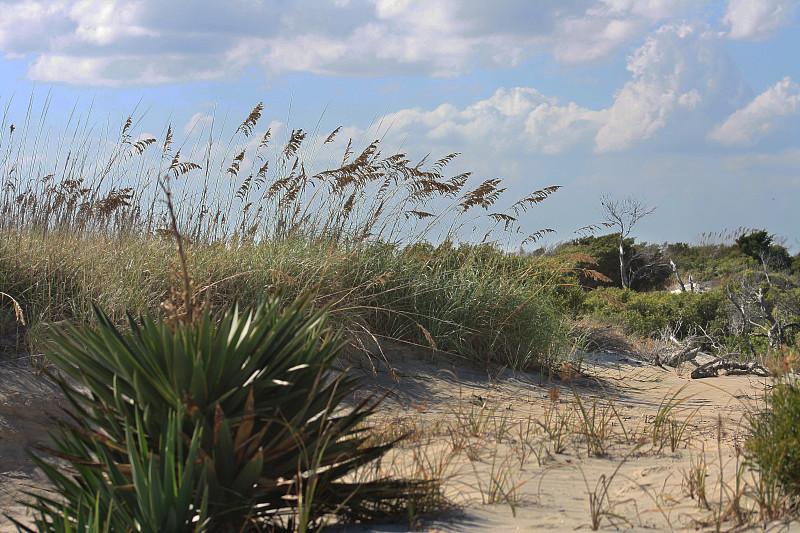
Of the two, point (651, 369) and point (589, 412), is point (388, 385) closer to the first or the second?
point (589, 412)

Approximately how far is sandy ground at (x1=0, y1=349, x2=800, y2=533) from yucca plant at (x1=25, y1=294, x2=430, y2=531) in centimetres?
36

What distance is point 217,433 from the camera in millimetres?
2461

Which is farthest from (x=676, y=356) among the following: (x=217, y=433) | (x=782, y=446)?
(x=217, y=433)

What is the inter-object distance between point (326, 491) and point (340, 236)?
184 inches

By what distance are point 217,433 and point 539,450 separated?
2072mm

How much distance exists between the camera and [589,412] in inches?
209

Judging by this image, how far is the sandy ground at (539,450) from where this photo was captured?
2957 millimetres

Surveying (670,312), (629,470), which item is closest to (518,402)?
Answer: (629,470)

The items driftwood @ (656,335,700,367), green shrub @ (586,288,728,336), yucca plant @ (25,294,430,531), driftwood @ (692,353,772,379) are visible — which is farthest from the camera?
green shrub @ (586,288,728,336)

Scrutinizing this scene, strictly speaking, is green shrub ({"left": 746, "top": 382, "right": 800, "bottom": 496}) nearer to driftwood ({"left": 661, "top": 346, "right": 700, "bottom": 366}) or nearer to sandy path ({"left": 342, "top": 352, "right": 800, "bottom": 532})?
sandy path ({"left": 342, "top": 352, "right": 800, "bottom": 532})

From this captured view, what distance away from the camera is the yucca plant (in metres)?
2.47

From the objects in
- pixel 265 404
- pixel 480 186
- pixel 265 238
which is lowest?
A: pixel 265 404

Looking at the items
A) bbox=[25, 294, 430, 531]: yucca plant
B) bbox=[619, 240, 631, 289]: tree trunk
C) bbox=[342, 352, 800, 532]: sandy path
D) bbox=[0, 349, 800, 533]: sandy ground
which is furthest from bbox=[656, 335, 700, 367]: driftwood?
bbox=[619, 240, 631, 289]: tree trunk

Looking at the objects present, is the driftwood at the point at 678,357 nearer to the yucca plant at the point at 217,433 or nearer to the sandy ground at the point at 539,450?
the sandy ground at the point at 539,450
